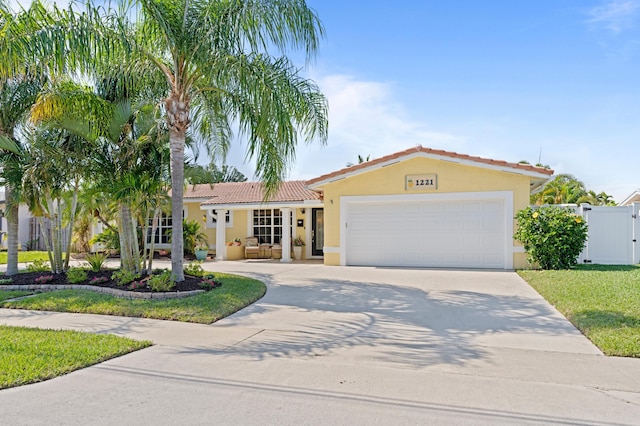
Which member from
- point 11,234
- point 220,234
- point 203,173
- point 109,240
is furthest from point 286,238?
point 11,234

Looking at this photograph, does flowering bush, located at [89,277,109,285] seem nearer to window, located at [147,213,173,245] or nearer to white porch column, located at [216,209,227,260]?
white porch column, located at [216,209,227,260]

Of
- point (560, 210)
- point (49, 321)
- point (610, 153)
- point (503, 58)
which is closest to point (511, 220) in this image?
point (560, 210)

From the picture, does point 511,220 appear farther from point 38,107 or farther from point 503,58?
point 38,107

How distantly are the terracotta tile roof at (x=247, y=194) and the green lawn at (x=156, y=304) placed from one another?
24.8 ft

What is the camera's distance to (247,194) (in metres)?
20.5

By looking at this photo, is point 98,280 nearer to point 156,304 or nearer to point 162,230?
point 156,304

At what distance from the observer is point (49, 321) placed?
7.61 metres

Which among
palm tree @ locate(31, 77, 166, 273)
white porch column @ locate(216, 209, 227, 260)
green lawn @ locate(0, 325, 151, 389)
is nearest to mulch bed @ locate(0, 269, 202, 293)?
palm tree @ locate(31, 77, 166, 273)

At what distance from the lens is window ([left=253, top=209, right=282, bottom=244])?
19.6 meters

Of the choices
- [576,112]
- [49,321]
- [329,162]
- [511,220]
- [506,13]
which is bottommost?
[49,321]

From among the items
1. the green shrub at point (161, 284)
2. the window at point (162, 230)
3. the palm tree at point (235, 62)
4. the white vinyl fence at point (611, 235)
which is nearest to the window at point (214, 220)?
the window at point (162, 230)

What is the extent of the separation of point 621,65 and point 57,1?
46.8 ft

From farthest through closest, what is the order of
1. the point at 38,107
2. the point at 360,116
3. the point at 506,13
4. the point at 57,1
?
1. the point at 360,116
2. the point at 506,13
3. the point at 38,107
4. the point at 57,1

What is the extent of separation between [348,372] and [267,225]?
15.2 m
